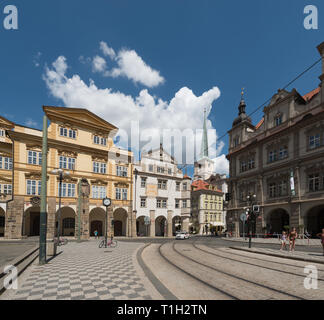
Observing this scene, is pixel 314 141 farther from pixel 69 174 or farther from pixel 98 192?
pixel 69 174

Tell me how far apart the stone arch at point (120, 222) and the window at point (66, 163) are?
406 inches

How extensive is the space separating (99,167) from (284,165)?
26465 mm

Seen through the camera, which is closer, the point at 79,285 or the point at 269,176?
the point at 79,285

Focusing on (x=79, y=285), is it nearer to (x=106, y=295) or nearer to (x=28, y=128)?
(x=106, y=295)

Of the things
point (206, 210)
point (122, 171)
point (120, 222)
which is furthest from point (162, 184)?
point (206, 210)

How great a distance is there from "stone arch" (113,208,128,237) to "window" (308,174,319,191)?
26.2 metres

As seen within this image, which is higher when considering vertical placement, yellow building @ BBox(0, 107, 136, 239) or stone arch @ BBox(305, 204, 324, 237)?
yellow building @ BBox(0, 107, 136, 239)

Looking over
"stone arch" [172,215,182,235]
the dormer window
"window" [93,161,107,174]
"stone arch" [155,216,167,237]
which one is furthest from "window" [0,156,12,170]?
"stone arch" [172,215,182,235]

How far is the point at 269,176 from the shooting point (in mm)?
32781

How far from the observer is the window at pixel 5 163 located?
28272mm

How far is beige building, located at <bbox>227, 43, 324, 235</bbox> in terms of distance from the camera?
2694 cm

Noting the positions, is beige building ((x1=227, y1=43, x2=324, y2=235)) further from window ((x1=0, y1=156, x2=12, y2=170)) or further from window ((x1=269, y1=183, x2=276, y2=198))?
window ((x1=0, y1=156, x2=12, y2=170))
